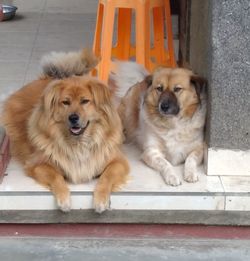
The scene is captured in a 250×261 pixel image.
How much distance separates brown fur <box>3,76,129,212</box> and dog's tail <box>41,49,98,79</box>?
15.9 inches

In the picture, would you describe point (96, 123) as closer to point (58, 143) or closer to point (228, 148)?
point (58, 143)

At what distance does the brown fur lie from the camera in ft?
13.6

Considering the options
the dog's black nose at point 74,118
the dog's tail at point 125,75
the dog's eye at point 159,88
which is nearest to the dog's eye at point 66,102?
the dog's black nose at point 74,118

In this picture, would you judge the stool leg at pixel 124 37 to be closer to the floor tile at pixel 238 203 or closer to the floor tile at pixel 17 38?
the floor tile at pixel 17 38

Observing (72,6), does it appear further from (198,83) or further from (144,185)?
(144,185)

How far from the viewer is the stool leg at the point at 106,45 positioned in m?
5.43

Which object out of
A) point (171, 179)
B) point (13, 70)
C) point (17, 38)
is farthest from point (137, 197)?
point (17, 38)

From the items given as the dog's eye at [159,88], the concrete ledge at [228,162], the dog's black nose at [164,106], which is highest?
the dog's eye at [159,88]

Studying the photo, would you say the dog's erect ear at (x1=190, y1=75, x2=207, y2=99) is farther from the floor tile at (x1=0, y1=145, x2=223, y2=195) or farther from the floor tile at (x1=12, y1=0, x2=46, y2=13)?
the floor tile at (x1=12, y1=0, x2=46, y2=13)

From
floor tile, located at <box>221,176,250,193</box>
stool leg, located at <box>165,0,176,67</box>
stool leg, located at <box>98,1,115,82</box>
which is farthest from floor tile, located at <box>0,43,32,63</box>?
floor tile, located at <box>221,176,250,193</box>

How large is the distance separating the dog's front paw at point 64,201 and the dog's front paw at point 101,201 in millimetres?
171

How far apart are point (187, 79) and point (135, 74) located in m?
0.85

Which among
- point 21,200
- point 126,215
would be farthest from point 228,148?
point 21,200

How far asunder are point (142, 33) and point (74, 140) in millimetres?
1602
